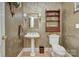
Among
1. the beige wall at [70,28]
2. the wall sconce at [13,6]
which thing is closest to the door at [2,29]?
the wall sconce at [13,6]

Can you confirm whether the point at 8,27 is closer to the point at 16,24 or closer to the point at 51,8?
the point at 16,24

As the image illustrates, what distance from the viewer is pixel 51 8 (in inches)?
79.4

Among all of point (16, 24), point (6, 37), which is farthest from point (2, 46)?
point (16, 24)

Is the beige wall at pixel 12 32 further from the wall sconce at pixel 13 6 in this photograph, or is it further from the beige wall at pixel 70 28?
the beige wall at pixel 70 28

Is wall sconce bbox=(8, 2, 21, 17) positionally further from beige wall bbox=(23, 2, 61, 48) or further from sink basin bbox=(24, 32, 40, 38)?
sink basin bbox=(24, 32, 40, 38)

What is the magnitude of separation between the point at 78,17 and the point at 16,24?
0.90 meters

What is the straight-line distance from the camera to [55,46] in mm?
2025

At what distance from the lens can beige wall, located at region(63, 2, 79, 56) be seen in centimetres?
203

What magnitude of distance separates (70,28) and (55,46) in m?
0.33

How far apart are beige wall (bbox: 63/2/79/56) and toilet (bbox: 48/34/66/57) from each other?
0.09 m

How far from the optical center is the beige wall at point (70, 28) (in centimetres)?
203

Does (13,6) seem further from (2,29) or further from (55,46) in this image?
(55,46)

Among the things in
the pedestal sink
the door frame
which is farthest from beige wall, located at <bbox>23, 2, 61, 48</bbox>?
the door frame

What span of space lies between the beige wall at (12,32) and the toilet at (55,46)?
44cm
